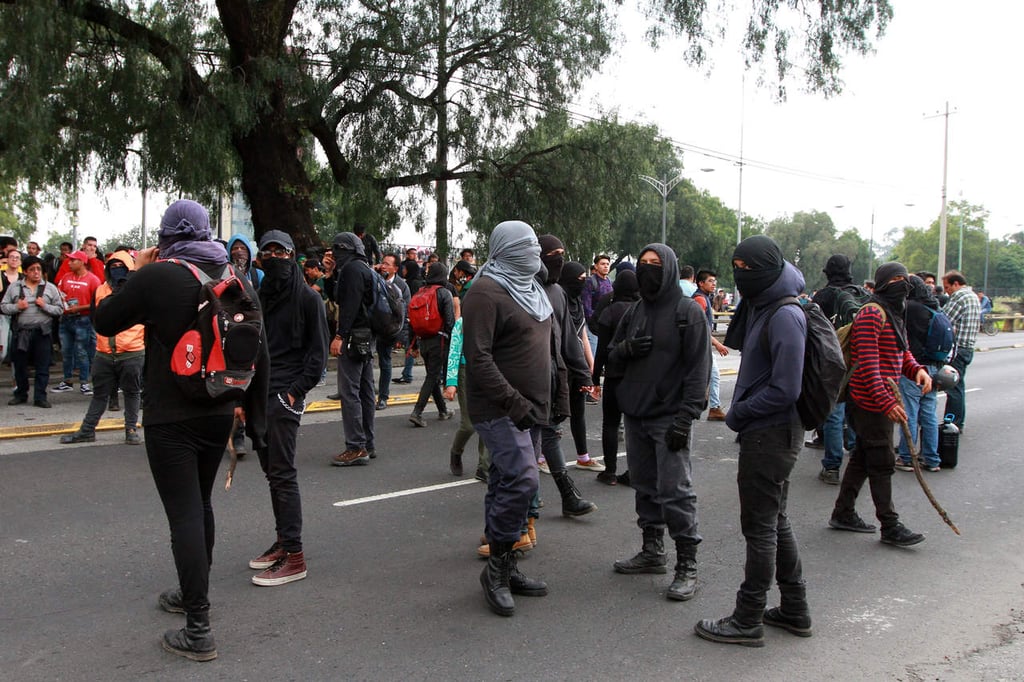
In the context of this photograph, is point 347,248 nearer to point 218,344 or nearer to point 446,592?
point 446,592

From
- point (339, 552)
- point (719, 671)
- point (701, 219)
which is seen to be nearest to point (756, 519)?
point (719, 671)

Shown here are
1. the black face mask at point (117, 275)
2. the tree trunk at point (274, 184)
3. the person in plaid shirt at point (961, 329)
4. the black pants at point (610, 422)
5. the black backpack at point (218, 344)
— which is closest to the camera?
the black backpack at point (218, 344)

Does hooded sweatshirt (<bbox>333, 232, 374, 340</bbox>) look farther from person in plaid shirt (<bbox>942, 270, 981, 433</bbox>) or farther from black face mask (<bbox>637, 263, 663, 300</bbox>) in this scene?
person in plaid shirt (<bbox>942, 270, 981, 433</bbox>)

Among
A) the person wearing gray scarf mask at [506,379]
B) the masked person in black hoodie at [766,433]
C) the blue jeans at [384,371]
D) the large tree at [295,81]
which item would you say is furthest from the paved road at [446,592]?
the large tree at [295,81]

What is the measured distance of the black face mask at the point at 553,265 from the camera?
5641 mm

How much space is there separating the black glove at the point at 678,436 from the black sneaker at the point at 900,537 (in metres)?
2.00

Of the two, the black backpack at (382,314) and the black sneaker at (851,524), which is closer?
the black sneaker at (851,524)

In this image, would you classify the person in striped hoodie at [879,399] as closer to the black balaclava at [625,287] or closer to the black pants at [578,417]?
the black balaclava at [625,287]

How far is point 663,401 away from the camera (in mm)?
4828

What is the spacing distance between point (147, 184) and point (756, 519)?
13.9m

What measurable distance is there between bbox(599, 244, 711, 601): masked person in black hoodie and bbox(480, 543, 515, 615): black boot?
2.88 ft

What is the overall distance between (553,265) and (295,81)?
10473mm

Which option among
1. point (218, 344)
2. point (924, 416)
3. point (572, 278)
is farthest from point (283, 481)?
point (924, 416)

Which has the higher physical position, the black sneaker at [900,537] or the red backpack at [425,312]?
the red backpack at [425,312]
